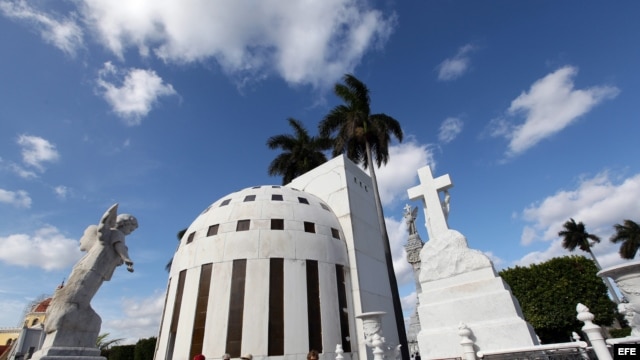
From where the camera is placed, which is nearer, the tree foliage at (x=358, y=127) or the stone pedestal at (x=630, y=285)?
the stone pedestal at (x=630, y=285)

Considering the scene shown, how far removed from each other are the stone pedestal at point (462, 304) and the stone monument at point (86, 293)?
8.40m

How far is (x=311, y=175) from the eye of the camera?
982 inches

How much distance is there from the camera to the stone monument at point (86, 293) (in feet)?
21.0

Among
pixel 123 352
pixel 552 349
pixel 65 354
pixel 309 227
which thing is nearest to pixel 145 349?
pixel 123 352

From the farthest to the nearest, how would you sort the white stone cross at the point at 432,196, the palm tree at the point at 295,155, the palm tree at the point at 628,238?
1. the palm tree at the point at 628,238
2. the palm tree at the point at 295,155
3. the white stone cross at the point at 432,196

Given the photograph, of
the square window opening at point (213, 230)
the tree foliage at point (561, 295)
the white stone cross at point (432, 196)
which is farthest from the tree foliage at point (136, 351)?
the tree foliage at point (561, 295)

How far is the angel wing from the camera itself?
768cm

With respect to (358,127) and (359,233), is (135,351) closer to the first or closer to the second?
(359,233)

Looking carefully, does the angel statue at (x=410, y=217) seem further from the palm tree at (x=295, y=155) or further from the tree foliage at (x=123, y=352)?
the tree foliage at (x=123, y=352)

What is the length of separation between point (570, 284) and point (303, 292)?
70.6 ft

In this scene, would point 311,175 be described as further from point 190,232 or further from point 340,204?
point 190,232

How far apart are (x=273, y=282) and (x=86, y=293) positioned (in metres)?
10.3

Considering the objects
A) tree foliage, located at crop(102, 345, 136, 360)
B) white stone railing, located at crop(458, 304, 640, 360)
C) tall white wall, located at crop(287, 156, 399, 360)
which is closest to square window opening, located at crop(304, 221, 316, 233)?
tall white wall, located at crop(287, 156, 399, 360)

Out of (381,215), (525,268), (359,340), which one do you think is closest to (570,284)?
(525,268)
